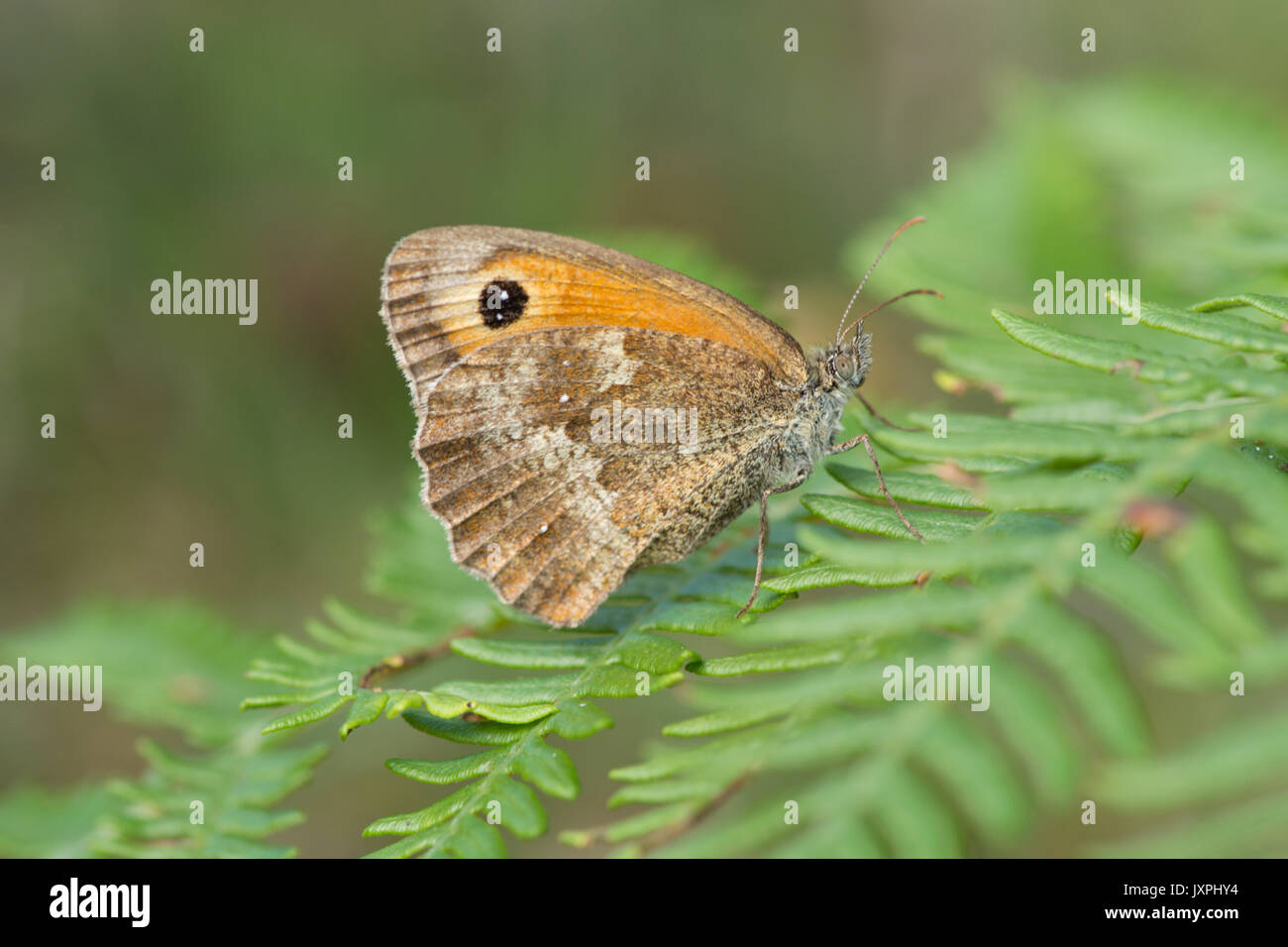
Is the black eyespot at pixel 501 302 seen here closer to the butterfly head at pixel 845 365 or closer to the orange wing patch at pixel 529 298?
the orange wing patch at pixel 529 298

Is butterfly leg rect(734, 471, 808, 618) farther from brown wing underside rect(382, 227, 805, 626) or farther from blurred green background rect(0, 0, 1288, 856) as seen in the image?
blurred green background rect(0, 0, 1288, 856)

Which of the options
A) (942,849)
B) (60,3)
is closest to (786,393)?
(942,849)

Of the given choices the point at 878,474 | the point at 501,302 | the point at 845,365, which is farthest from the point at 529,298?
the point at 878,474

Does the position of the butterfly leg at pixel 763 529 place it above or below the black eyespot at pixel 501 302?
below

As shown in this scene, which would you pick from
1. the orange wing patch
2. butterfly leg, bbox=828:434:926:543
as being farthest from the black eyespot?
butterfly leg, bbox=828:434:926:543

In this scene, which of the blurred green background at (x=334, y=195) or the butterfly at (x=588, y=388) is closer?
the butterfly at (x=588, y=388)

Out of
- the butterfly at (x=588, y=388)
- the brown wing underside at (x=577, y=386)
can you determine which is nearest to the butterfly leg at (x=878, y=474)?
the butterfly at (x=588, y=388)

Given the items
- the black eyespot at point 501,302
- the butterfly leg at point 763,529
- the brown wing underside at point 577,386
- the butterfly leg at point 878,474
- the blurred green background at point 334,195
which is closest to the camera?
the butterfly leg at point 878,474
